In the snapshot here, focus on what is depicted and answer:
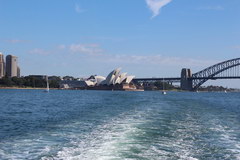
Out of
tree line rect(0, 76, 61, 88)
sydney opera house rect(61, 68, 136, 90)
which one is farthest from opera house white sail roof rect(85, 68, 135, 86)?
tree line rect(0, 76, 61, 88)

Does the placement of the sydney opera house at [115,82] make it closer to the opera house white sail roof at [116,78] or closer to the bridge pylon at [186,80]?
the opera house white sail roof at [116,78]

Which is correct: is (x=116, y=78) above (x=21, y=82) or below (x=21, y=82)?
above

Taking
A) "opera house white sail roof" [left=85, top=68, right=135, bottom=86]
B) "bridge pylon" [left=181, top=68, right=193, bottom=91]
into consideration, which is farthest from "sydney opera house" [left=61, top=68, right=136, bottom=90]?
"bridge pylon" [left=181, top=68, right=193, bottom=91]

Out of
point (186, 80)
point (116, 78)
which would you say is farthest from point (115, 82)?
point (186, 80)

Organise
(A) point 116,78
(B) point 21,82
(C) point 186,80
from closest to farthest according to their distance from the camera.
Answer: (A) point 116,78, (B) point 21,82, (C) point 186,80

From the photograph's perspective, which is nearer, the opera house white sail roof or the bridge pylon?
the opera house white sail roof

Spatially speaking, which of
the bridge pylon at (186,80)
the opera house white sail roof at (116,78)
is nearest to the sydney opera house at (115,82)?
the opera house white sail roof at (116,78)

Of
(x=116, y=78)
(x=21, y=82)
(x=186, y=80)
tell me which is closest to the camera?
(x=116, y=78)

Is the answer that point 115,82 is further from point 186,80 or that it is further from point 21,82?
point 21,82

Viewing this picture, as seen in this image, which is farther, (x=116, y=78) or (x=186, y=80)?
(x=186, y=80)

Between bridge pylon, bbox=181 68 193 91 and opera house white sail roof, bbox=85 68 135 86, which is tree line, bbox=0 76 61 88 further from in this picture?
bridge pylon, bbox=181 68 193 91

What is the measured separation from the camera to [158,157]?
9.38m

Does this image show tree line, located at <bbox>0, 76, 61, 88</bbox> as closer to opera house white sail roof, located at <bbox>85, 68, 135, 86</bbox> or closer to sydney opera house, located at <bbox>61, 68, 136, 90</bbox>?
sydney opera house, located at <bbox>61, 68, 136, 90</bbox>

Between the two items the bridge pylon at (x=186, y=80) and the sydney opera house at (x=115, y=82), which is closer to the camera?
the sydney opera house at (x=115, y=82)
